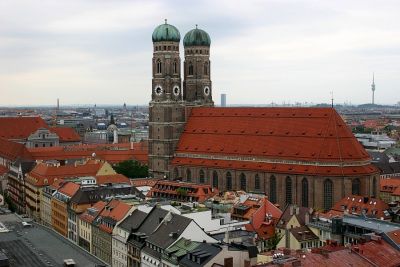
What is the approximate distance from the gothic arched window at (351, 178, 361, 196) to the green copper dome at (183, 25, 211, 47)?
55861 millimetres

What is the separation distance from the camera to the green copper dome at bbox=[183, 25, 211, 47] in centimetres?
15225

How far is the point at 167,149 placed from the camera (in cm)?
14588

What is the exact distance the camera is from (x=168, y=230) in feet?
253

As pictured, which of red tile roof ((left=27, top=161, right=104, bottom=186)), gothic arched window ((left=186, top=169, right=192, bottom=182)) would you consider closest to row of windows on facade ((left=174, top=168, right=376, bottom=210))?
gothic arched window ((left=186, top=169, right=192, bottom=182))

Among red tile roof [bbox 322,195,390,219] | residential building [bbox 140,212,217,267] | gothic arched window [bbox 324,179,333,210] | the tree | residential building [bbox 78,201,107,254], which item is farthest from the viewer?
the tree

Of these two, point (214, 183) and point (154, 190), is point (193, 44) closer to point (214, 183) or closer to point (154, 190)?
point (214, 183)

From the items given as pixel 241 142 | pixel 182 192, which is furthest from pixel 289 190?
pixel 182 192

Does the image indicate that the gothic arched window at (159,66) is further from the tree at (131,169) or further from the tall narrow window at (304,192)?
the tall narrow window at (304,192)

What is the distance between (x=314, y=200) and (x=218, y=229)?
3813 centimetres

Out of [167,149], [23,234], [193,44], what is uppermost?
[193,44]

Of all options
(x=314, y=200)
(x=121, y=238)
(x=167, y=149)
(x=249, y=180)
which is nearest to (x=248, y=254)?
(x=121, y=238)

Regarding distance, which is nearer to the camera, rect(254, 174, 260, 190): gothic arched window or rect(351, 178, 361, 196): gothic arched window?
rect(351, 178, 361, 196): gothic arched window

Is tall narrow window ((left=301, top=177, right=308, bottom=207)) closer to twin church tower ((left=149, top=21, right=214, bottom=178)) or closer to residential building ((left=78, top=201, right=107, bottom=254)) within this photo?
twin church tower ((left=149, top=21, right=214, bottom=178))

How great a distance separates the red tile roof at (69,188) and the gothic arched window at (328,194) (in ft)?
159
